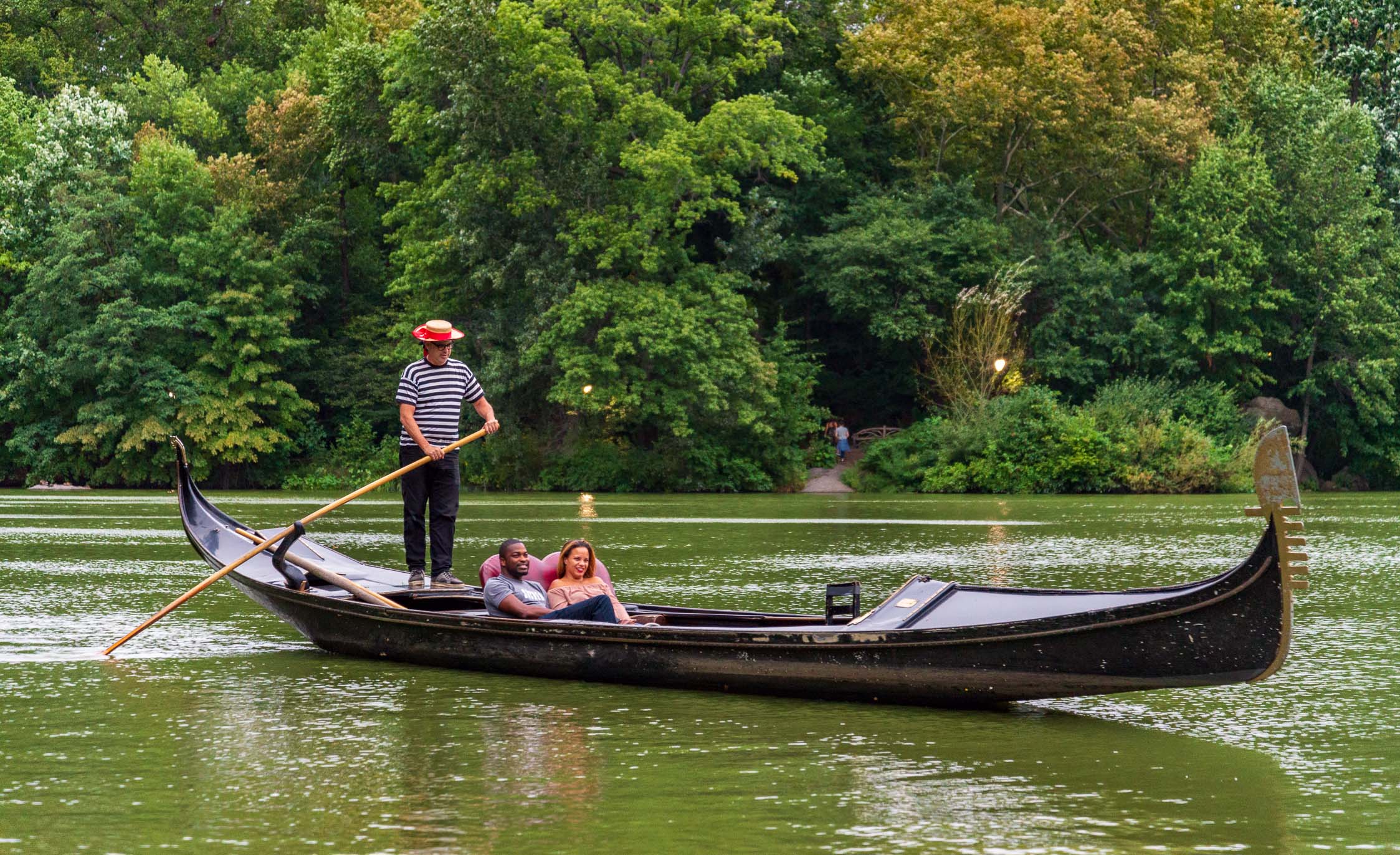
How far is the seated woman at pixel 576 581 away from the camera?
28.8 feet

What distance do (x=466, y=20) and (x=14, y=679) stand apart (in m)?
27.8

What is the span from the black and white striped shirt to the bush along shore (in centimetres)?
2412

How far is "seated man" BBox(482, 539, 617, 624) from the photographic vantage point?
836 cm

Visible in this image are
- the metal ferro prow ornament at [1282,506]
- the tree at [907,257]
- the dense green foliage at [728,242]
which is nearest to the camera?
the metal ferro prow ornament at [1282,506]

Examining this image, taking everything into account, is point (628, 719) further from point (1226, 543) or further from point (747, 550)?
point (1226, 543)

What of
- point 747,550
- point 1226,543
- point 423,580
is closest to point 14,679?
point 423,580

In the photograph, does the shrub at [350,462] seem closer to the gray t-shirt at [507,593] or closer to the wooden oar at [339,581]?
the wooden oar at [339,581]

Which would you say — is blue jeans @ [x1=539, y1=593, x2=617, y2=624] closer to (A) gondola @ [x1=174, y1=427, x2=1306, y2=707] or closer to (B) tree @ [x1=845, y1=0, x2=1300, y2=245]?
(A) gondola @ [x1=174, y1=427, x2=1306, y2=707]

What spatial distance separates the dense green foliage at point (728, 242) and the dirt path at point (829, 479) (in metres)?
0.51

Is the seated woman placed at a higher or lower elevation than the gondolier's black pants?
lower

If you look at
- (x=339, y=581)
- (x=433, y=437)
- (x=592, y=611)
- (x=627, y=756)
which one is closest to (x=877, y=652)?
(x=627, y=756)

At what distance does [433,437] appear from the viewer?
10.4m

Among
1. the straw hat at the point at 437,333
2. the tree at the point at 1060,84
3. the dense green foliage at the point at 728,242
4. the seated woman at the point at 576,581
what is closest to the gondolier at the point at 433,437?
the straw hat at the point at 437,333

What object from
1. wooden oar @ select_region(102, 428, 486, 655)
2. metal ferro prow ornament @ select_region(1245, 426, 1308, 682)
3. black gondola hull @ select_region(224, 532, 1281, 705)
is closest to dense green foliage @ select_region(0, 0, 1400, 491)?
wooden oar @ select_region(102, 428, 486, 655)
